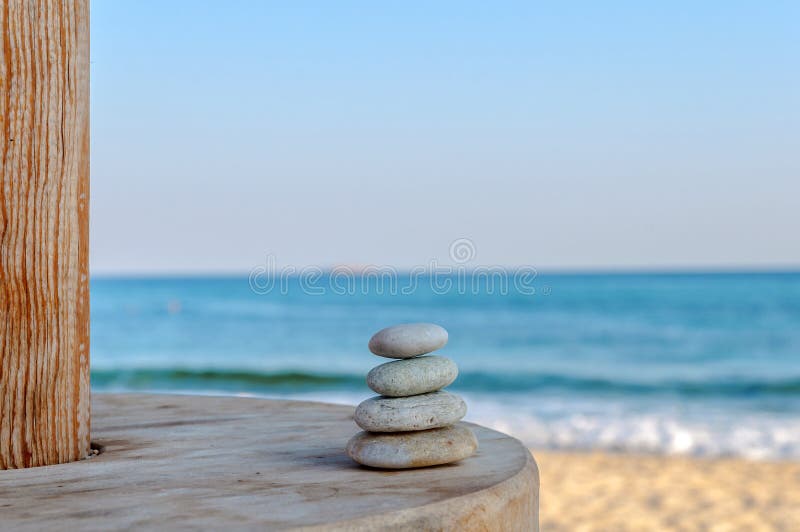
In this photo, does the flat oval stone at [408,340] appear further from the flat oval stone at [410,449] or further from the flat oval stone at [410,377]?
the flat oval stone at [410,449]

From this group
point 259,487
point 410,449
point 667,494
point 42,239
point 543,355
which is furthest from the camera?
point 543,355

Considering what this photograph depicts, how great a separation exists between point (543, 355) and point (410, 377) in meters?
15.1

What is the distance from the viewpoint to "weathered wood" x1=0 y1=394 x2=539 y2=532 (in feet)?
3.32

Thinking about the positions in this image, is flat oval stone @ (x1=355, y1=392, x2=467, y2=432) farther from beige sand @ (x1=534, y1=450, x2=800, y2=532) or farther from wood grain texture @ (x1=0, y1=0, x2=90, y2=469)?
beige sand @ (x1=534, y1=450, x2=800, y2=532)

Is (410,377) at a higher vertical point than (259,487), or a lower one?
higher

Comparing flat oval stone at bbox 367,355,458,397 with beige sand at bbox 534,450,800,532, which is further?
beige sand at bbox 534,450,800,532

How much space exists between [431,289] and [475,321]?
1009cm

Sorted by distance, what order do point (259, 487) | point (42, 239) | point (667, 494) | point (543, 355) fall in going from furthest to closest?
point (543, 355) < point (667, 494) < point (42, 239) < point (259, 487)

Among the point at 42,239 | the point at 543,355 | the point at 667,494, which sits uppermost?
the point at 42,239

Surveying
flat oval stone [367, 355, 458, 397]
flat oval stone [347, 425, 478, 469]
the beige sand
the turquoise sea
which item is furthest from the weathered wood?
the turquoise sea

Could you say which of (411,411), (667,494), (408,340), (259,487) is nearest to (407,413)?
(411,411)

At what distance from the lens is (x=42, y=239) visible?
4.68ft

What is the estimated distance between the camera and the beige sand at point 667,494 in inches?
200

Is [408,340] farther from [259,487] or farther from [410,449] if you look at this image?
[259,487]
